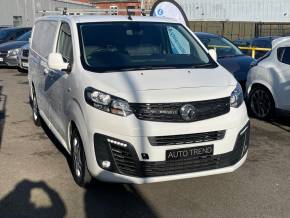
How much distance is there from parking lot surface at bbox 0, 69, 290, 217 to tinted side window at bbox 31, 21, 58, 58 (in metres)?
1.41

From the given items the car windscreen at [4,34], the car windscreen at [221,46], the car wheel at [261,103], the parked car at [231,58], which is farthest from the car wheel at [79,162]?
the car windscreen at [4,34]

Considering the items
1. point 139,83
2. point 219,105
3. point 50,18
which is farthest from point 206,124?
point 50,18

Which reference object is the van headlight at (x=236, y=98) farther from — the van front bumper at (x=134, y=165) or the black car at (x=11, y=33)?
the black car at (x=11, y=33)

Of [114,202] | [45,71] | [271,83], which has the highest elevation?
[45,71]

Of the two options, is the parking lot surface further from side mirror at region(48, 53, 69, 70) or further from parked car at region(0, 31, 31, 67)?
parked car at region(0, 31, 31, 67)

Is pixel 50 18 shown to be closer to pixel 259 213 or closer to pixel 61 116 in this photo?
pixel 61 116

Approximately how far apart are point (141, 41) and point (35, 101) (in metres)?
2.93

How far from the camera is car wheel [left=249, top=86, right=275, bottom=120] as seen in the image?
808cm

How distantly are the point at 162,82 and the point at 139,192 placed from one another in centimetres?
120

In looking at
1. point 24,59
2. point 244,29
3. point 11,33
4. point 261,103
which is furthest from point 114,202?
point 244,29

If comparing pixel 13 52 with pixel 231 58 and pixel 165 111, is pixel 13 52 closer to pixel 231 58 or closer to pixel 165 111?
pixel 231 58

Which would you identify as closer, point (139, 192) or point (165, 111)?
point (165, 111)

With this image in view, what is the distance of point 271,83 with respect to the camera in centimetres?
797

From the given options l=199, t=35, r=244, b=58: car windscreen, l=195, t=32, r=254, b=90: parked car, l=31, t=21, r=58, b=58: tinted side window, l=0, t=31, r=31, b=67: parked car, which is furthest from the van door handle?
l=0, t=31, r=31, b=67: parked car
